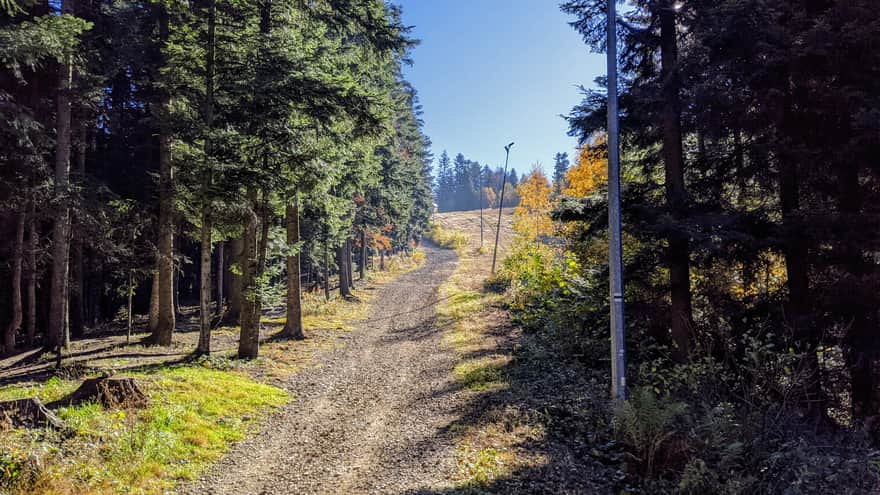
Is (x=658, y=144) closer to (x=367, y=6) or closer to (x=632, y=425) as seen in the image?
(x=632, y=425)

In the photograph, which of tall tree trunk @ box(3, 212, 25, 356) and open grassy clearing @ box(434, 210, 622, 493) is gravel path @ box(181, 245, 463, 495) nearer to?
open grassy clearing @ box(434, 210, 622, 493)

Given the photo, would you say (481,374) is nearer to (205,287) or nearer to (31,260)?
(205,287)

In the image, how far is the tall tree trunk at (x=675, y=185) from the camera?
940 cm

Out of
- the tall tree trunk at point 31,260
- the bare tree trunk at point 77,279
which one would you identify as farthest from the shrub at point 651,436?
the bare tree trunk at point 77,279

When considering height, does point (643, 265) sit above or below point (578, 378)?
above

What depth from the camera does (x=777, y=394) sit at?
7.66m

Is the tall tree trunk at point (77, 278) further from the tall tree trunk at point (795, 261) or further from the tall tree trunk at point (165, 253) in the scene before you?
the tall tree trunk at point (795, 261)

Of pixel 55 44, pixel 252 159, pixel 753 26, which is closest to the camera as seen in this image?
pixel 753 26

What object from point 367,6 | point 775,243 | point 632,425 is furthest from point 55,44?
point 775,243

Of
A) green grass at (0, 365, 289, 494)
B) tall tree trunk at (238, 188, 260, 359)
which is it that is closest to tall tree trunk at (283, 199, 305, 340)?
tall tree trunk at (238, 188, 260, 359)

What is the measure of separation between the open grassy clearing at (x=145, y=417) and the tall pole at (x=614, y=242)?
21.9ft

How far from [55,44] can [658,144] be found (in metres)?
15.4

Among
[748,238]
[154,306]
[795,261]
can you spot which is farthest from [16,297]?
[795,261]

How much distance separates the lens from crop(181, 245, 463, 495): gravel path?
19.8ft
